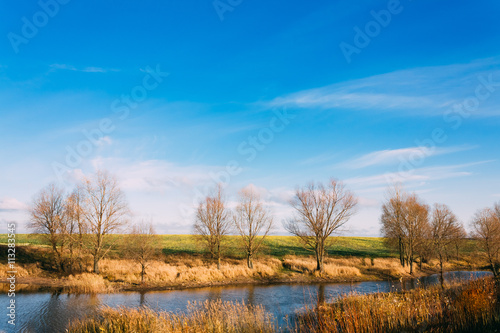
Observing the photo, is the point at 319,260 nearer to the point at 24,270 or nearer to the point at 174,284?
the point at 174,284

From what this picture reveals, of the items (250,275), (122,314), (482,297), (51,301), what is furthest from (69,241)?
(482,297)

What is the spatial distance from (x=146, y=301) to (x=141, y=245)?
28.1ft

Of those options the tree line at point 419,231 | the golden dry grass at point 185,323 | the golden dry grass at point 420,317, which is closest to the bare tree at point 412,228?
the tree line at point 419,231

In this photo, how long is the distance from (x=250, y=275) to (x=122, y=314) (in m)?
26.4

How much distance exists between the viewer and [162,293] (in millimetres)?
27688

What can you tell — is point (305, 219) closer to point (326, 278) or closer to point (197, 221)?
point (326, 278)

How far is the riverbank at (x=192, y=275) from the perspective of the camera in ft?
95.6

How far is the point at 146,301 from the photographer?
23.8 metres

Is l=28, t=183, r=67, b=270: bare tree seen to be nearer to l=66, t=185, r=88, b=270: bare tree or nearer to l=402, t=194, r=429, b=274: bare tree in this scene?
l=66, t=185, r=88, b=270: bare tree

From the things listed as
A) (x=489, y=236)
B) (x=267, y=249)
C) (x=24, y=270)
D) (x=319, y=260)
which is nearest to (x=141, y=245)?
(x=24, y=270)

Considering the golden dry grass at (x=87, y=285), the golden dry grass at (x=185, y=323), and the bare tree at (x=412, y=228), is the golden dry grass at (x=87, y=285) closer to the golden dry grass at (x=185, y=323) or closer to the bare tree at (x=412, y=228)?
the golden dry grass at (x=185, y=323)

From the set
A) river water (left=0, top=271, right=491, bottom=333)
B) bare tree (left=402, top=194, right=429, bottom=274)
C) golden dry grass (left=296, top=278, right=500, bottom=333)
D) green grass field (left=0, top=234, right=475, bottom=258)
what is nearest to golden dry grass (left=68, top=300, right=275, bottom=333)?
golden dry grass (left=296, top=278, right=500, bottom=333)

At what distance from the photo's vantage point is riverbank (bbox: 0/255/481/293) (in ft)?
95.6

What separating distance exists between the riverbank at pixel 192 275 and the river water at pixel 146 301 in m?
2.25
